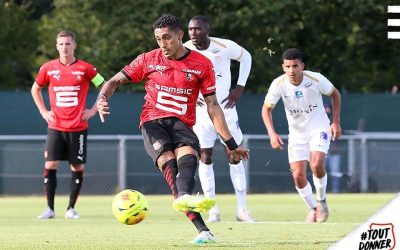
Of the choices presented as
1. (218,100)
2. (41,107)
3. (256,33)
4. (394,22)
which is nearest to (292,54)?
(218,100)

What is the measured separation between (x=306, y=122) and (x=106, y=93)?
5155mm

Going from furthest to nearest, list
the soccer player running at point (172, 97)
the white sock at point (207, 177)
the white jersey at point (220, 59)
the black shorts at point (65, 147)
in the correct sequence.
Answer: the black shorts at point (65, 147), the white sock at point (207, 177), the white jersey at point (220, 59), the soccer player running at point (172, 97)

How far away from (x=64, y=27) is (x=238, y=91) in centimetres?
1894

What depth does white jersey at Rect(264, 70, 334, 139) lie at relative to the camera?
15289mm

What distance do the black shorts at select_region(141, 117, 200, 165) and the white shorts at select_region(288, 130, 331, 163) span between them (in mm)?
4671

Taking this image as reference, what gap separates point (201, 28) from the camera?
49.8 ft

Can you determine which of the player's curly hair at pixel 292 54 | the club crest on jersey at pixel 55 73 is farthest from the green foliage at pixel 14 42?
the player's curly hair at pixel 292 54

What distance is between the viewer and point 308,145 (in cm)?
1557

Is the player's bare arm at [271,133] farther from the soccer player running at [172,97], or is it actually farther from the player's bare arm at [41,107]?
the soccer player running at [172,97]

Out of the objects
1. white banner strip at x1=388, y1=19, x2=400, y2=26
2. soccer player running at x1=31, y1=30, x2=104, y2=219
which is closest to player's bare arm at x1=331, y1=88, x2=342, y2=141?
soccer player running at x1=31, y1=30, x2=104, y2=219

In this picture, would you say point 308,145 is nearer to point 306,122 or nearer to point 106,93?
point 306,122

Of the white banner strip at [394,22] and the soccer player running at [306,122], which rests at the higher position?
the white banner strip at [394,22]

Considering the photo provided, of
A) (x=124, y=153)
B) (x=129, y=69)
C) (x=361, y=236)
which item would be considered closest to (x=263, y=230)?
(x=129, y=69)

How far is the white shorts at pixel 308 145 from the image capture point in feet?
50.5
